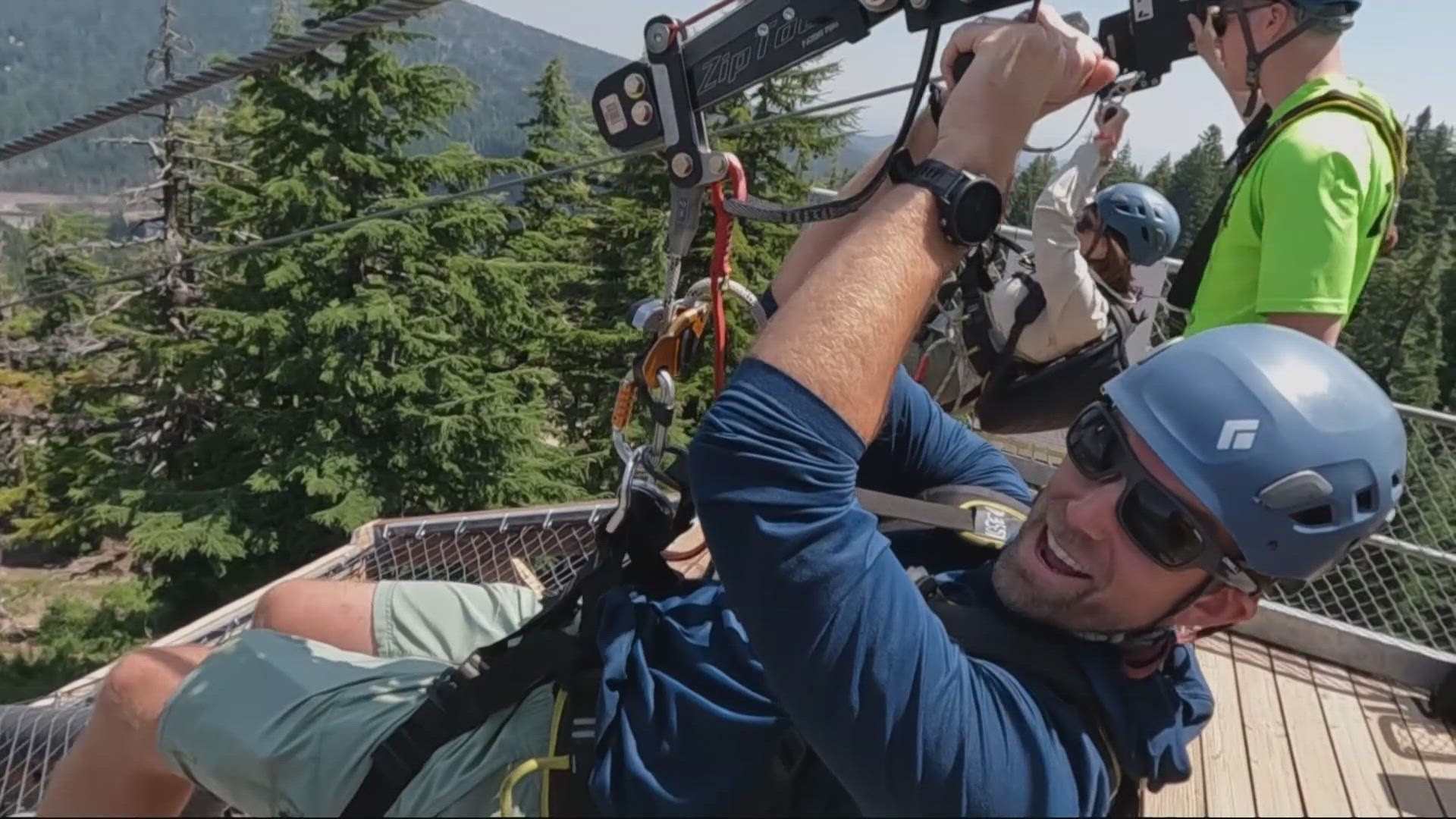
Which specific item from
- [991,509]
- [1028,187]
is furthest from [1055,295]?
[1028,187]

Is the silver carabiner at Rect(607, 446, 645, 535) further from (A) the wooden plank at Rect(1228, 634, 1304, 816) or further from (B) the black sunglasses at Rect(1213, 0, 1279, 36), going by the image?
(A) the wooden plank at Rect(1228, 634, 1304, 816)

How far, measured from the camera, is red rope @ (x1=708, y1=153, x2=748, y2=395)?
63.9 inches

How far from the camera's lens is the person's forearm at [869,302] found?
114 cm

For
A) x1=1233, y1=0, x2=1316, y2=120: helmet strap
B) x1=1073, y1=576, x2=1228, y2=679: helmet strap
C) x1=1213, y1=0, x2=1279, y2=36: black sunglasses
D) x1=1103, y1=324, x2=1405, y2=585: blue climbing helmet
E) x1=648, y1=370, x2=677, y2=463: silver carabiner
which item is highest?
x1=1213, y1=0, x2=1279, y2=36: black sunglasses

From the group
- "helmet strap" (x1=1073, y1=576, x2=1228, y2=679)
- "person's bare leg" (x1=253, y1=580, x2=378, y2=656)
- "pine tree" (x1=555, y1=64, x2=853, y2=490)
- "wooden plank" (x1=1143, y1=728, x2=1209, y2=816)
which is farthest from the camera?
"pine tree" (x1=555, y1=64, x2=853, y2=490)

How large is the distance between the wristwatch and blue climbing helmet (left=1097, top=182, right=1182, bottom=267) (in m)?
2.74

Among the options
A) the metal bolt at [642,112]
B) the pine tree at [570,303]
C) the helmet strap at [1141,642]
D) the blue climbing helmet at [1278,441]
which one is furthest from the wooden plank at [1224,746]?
the pine tree at [570,303]

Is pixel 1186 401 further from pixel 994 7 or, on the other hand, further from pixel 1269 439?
pixel 994 7

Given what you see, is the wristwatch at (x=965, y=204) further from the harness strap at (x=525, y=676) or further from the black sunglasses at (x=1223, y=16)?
the black sunglasses at (x=1223, y=16)

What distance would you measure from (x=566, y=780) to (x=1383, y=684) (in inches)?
141

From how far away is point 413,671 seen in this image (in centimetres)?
182

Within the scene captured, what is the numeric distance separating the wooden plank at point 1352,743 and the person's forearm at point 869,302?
8.87 feet

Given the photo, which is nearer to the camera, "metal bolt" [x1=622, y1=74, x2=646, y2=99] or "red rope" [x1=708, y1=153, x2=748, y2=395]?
"red rope" [x1=708, y1=153, x2=748, y2=395]

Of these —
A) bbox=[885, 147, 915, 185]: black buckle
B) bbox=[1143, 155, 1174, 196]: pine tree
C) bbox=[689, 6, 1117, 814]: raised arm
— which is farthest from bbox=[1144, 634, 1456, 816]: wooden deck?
bbox=[1143, 155, 1174, 196]: pine tree
